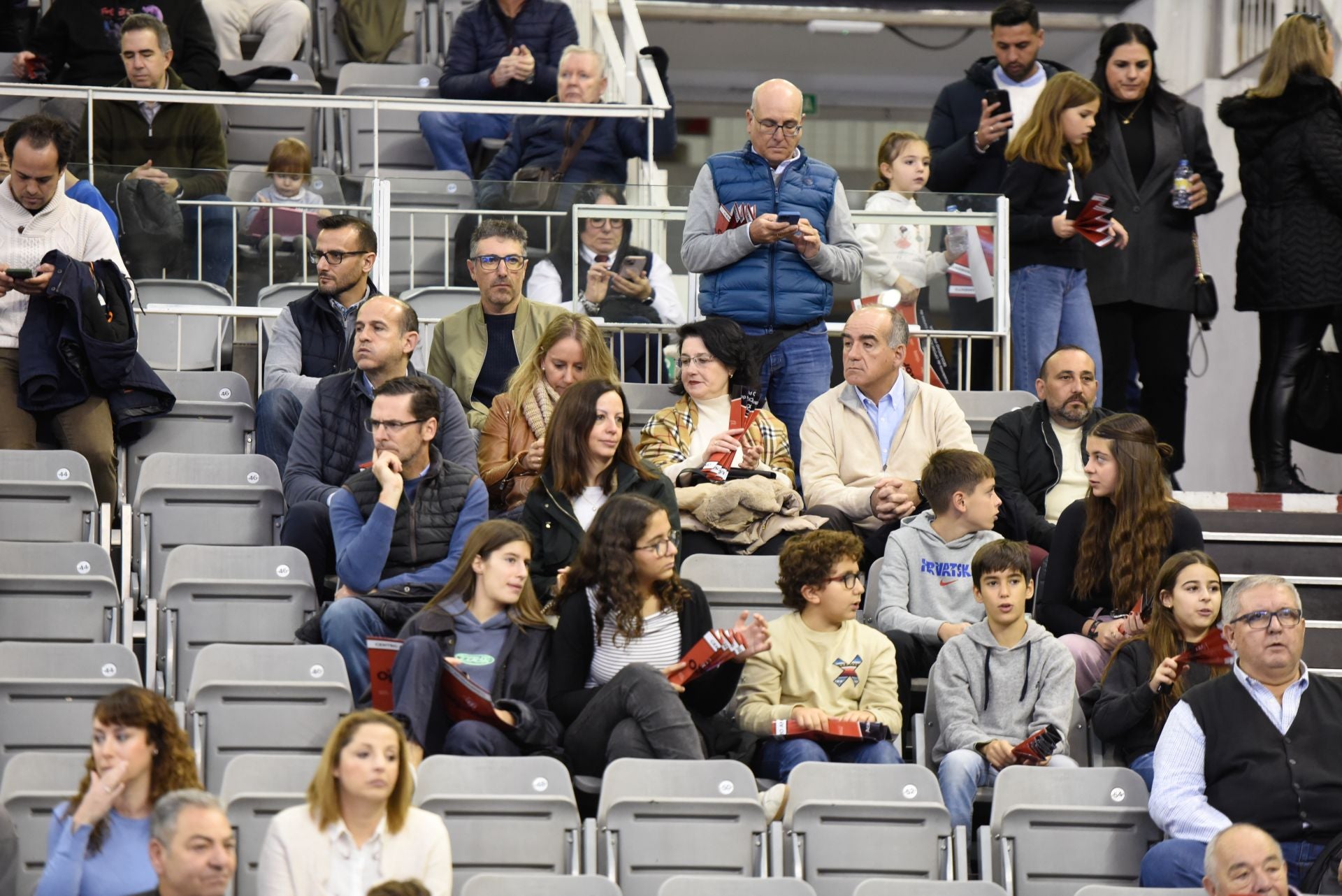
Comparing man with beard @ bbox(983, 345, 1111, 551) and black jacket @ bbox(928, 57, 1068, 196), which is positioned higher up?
black jacket @ bbox(928, 57, 1068, 196)

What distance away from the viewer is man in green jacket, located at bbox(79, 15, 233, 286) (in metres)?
8.05

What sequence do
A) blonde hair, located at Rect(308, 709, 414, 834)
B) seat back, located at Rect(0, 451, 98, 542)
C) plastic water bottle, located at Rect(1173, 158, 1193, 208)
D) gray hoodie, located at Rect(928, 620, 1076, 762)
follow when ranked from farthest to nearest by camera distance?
plastic water bottle, located at Rect(1173, 158, 1193, 208) < seat back, located at Rect(0, 451, 98, 542) < gray hoodie, located at Rect(928, 620, 1076, 762) < blonde hair, located at Rect(308, 709, 414, 834)

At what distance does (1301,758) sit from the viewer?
5.32 m

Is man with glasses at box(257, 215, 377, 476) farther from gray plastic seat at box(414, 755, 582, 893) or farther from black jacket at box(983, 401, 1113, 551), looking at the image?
gray plastic seat at box(414, 755, 582, 893)

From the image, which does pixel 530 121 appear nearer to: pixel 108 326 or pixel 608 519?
pixel 108 326

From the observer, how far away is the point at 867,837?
5180 mm

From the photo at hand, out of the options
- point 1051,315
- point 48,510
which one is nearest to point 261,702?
point 48,510

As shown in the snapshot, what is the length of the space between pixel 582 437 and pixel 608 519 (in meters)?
0.60

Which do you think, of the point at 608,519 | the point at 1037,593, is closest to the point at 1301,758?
the point at 1037,593

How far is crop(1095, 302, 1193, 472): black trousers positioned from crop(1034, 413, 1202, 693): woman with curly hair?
168 cm

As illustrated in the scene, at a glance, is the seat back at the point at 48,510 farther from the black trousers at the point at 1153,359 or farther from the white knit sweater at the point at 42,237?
the black trousers at the point at 1153,359

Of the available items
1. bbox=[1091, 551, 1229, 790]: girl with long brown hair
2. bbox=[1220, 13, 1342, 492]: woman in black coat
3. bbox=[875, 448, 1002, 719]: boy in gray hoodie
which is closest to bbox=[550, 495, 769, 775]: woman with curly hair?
bbox=[875, 448, 1002, 719]: boy in gray hoodie

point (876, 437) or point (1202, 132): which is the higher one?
point (1202, 132)

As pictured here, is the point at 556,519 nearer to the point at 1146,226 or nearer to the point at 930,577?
the point at 930,577
